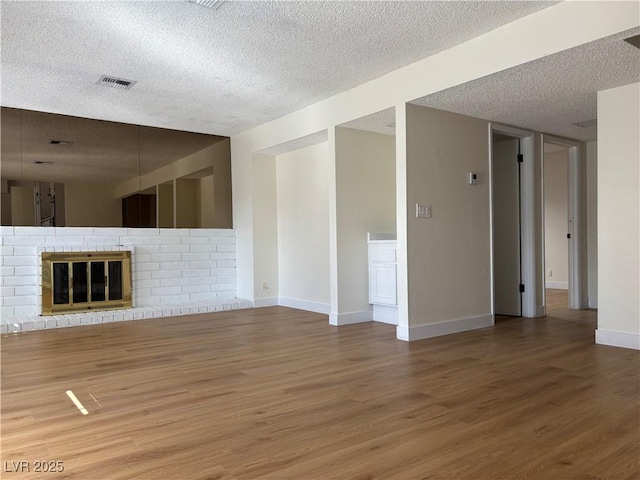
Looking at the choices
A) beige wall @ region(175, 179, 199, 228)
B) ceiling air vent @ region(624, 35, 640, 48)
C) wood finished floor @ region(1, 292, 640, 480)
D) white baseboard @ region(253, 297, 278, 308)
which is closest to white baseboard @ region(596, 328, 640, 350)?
wood finished floor @ region(1, 292, 640, 480)

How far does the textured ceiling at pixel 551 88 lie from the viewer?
3.27 metres

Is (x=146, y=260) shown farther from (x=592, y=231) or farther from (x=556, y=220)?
(x=556, y=220)

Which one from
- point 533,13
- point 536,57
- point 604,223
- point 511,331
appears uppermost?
point 533,13

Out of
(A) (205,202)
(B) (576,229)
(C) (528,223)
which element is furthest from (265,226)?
(B) (576,229)

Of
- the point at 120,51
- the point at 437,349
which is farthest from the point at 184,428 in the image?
the point at 120,51

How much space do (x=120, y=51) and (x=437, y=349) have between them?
3.41 m

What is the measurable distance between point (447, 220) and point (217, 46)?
2519 mm

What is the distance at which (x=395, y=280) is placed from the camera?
491 cm

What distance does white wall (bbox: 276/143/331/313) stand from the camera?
598cm

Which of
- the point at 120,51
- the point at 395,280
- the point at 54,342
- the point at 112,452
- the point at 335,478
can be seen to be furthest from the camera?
the point at 395,280

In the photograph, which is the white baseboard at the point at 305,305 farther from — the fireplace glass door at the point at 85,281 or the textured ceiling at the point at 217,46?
the textured ceiling at the point at 217,46

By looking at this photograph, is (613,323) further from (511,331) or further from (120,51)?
(120,51)

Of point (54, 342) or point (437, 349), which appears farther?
point (54, 342)

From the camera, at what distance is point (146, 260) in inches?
243
